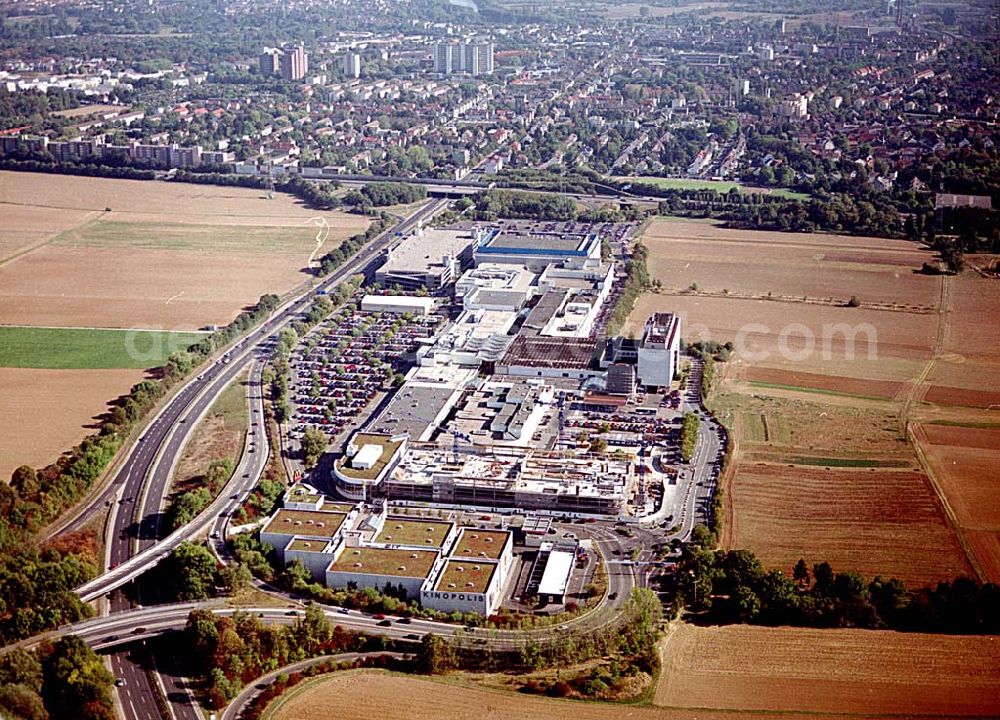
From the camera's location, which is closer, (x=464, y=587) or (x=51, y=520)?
(x=464, y=587)

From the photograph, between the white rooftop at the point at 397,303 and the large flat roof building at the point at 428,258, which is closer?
Result: the white rooftop at the point at 397,303

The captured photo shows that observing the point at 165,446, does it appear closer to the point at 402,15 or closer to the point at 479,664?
the point at 479,664

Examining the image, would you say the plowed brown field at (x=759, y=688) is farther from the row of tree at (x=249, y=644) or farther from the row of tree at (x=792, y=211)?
the row of tree at (x=792, y=211)

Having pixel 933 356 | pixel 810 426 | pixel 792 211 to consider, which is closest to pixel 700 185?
pixel 792 211

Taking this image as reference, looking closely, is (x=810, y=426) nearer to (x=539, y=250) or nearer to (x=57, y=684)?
(x=539, y=250)

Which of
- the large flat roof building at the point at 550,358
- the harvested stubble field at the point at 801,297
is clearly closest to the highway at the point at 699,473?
the large flat roof building at the point at 550,358

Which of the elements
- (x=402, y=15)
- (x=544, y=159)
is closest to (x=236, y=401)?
(x=544, y=159)

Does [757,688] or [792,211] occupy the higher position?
[792,211]
